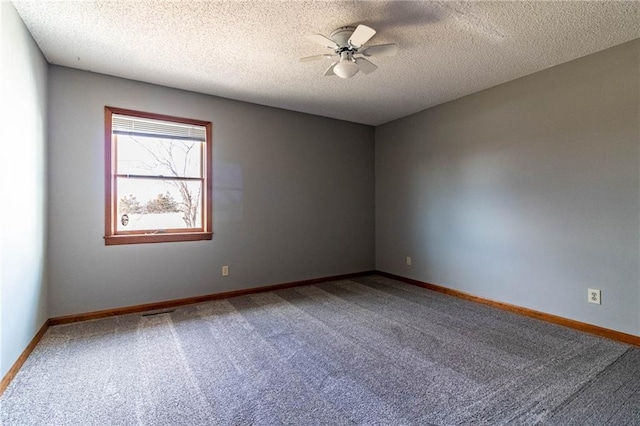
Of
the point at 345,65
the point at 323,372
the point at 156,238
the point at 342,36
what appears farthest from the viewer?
the point at 156,238

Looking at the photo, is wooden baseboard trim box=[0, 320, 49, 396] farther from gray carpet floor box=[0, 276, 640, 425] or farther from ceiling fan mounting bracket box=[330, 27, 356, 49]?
ceiling fan mounting bracket box=[330, 27, 356, 49]

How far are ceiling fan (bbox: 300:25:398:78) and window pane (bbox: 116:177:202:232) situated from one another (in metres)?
2.11

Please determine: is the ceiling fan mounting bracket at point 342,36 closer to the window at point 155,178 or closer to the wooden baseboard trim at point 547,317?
the window at point 155,178

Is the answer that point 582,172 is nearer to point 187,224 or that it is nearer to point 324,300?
point 324,300

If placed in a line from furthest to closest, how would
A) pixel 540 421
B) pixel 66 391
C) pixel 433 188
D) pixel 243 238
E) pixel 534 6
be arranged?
pixel 433 188 < pixel 243 238 < pixel 534 6 < pixel 66 391 < pixel 540 421

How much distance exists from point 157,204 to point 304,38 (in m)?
2.36

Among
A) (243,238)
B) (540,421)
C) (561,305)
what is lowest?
(540,421)

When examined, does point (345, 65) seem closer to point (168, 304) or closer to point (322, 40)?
point (322, 40)

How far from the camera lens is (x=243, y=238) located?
3.89 metres

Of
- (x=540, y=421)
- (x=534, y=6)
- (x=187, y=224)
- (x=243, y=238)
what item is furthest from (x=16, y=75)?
(x=540, y=421)

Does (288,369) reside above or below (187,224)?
below

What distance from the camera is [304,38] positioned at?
2.42 m

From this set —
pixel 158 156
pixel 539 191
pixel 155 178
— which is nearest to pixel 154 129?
pixel 158 156

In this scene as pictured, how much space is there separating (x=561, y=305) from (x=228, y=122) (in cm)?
409
